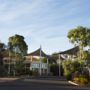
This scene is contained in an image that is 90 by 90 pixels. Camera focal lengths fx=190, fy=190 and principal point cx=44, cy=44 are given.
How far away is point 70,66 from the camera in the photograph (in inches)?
953

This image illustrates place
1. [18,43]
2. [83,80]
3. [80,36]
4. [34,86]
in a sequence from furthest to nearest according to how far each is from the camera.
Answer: [18,43] < [80,36] < [83,80] < [34,86]

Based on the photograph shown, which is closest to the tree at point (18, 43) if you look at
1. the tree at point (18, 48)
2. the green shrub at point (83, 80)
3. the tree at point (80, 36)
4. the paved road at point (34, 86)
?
the tree at point (18, 48)

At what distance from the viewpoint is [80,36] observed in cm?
2131

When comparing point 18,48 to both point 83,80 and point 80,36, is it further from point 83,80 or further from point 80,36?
point 83,80

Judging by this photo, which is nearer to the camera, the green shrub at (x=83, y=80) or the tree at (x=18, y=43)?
the green shrub at (x=83, y=80)

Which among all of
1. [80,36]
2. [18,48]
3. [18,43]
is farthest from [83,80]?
[18,48]

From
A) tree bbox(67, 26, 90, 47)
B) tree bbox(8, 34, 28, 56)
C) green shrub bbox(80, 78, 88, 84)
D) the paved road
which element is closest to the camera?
the paved road

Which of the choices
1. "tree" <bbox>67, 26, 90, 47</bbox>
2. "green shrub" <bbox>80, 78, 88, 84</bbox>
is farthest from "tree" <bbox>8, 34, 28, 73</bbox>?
"green shrub" <bbox>80, 78, 88, 84</bbox>

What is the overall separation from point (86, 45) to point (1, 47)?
20.8m

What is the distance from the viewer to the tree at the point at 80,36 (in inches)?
833

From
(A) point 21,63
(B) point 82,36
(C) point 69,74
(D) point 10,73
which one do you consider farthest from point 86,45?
(D) point 10,73

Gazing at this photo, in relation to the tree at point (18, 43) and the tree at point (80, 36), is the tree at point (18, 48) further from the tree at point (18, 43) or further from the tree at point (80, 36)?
the tree at point (80, 36)

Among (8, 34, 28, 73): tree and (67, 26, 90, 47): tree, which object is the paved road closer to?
(67, 26, 90, 47): tree

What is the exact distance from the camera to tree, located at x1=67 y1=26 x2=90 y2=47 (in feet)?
69.4
